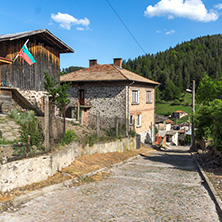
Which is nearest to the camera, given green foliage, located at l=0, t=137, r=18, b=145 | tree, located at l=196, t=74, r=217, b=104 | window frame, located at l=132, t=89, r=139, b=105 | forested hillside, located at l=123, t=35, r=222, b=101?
green foliage, located at l=0, t=137, r=18, b=145

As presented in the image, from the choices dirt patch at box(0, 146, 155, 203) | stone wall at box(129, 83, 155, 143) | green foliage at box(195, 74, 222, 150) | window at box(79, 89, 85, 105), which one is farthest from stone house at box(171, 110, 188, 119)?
dirt patch at box(0, 146, 155, 203)

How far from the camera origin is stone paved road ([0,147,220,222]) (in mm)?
4918

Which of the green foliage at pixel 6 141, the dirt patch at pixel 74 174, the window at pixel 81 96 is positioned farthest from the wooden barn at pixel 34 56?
the dirt patch at pixel 74 174

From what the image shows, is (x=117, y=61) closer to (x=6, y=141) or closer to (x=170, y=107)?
(x=6, y=141)

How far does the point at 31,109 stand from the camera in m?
15.6

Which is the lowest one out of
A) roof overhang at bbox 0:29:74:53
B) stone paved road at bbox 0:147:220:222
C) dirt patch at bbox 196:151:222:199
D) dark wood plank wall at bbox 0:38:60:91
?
dirt patch at bbox 196:151:222:199

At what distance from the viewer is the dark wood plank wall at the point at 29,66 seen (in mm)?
14484

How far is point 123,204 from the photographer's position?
572cm

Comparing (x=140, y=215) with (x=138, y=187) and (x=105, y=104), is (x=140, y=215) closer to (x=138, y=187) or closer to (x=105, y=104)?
(x=138, y=187)

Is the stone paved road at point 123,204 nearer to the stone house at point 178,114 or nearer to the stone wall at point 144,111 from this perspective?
the stone wall at point 144,111

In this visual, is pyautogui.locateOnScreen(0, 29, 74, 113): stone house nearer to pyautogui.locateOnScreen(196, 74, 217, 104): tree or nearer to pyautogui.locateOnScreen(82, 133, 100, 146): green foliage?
pyautogui.locateOnScreen(82, 133, 100, 146): green foliage

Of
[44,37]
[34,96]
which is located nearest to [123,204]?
[34,96]

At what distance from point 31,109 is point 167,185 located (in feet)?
35.3

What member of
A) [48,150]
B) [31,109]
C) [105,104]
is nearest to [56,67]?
[31,109]
